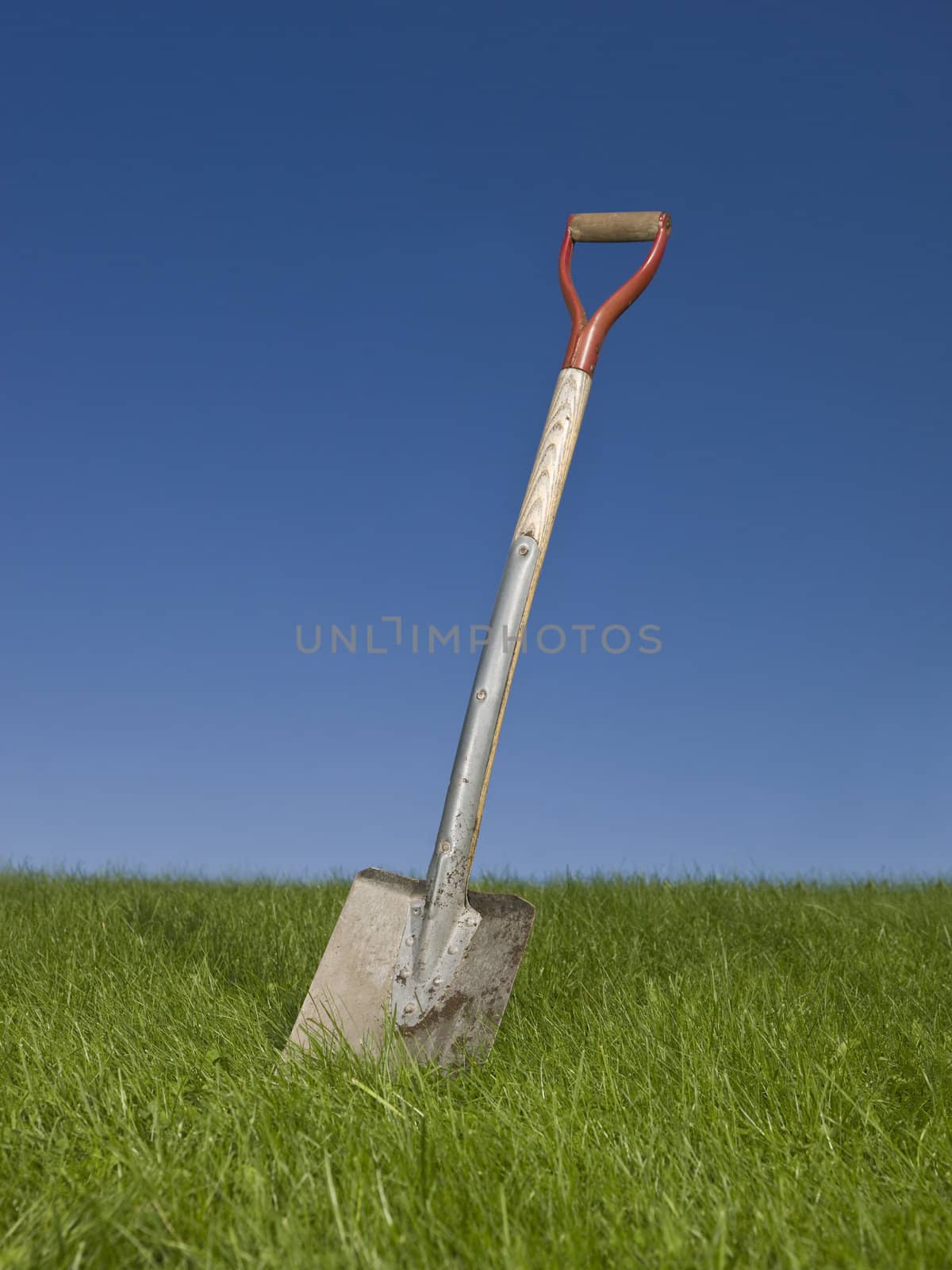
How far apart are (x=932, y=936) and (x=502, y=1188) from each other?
413 cm

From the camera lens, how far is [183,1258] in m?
1.79

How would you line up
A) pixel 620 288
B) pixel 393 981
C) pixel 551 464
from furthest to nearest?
pixel 620 288
pixel 551 464
pixel 393 981

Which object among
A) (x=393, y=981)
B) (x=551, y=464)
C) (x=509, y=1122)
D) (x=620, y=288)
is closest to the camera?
(x=509, y=1122)

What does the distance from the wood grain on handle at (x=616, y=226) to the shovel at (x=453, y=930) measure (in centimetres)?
97

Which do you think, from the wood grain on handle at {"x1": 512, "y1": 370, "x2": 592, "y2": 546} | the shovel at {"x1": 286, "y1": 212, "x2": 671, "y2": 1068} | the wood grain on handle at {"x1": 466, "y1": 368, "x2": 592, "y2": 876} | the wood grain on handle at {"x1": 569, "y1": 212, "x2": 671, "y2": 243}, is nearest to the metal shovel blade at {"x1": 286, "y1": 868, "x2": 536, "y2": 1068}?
the shovel at {"x1": 286, "y1": 212, "x2": 671, "y2": 1068}

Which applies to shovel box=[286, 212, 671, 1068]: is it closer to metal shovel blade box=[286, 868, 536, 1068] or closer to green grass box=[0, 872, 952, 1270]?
metal shovel blade box=[286, 868, 536, 1068]

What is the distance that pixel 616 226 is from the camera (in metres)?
3.90

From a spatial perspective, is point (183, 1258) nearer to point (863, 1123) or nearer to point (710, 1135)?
point (710, 1135)

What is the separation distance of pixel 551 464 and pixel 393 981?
1806 millimetres

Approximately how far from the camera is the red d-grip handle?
11.9 ft

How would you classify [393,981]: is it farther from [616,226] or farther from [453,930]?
[616,226]

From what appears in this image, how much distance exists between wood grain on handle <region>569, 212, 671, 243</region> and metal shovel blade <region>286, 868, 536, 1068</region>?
8.46 ft

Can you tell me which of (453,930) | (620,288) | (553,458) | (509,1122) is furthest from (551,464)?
(509,1122)

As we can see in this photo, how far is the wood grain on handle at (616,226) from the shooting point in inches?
153
